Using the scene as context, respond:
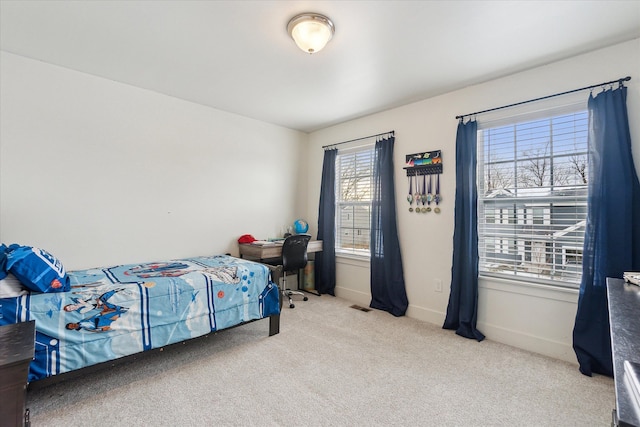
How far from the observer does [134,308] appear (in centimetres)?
209

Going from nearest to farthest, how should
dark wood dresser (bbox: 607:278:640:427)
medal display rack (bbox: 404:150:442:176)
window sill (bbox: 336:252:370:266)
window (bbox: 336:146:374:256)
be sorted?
dark wood dresser (bbox: 607:278:640:427) < medal display rack (bbox: 404:150:442:176) < window sill (bbox: 336:252:370:266) < window (bbox: 336:146:374:256)

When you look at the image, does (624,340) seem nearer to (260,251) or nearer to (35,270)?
(35,270)

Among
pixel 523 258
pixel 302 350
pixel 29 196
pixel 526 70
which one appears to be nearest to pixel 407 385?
pixel 302 350

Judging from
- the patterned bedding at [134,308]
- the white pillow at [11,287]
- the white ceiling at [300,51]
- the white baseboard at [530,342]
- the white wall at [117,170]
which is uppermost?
the white ceiling at [300,51]

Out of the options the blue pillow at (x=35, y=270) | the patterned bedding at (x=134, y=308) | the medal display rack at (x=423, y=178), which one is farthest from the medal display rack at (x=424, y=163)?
the blue pillow at (x=35, y=270)

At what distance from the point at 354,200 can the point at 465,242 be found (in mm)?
1695

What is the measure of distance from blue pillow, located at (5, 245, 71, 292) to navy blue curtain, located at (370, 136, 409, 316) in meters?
3.04

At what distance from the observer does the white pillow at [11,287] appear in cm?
173

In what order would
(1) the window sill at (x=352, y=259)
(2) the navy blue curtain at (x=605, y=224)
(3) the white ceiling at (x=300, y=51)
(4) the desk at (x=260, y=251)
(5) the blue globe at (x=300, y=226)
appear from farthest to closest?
1. (5) the blue globe at (x=300, y=226)
2. (1) the window sill at (x=352, y=259)
3. (4) the desk at (x=260, y=251)
4. (2) the navy blue curtain at (x=605, y=224)
5. (3) the white ceiling at (x=300, y=51)

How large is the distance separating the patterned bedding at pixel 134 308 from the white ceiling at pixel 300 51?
1893mm

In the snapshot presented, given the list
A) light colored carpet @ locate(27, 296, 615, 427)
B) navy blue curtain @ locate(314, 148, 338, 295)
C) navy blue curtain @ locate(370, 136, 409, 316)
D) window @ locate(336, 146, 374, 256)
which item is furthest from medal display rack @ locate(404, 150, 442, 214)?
light colored carpet @ locate(27, 296, 615, 427)

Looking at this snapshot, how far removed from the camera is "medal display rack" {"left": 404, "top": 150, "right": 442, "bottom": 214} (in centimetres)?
329

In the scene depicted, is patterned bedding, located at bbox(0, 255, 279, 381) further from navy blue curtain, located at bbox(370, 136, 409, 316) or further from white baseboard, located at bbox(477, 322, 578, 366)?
white baseboard, located at bbox(477, 322, 578, 366)

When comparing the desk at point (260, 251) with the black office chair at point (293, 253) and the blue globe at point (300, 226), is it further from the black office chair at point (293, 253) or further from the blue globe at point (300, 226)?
the blue globe at point (300, 226)
